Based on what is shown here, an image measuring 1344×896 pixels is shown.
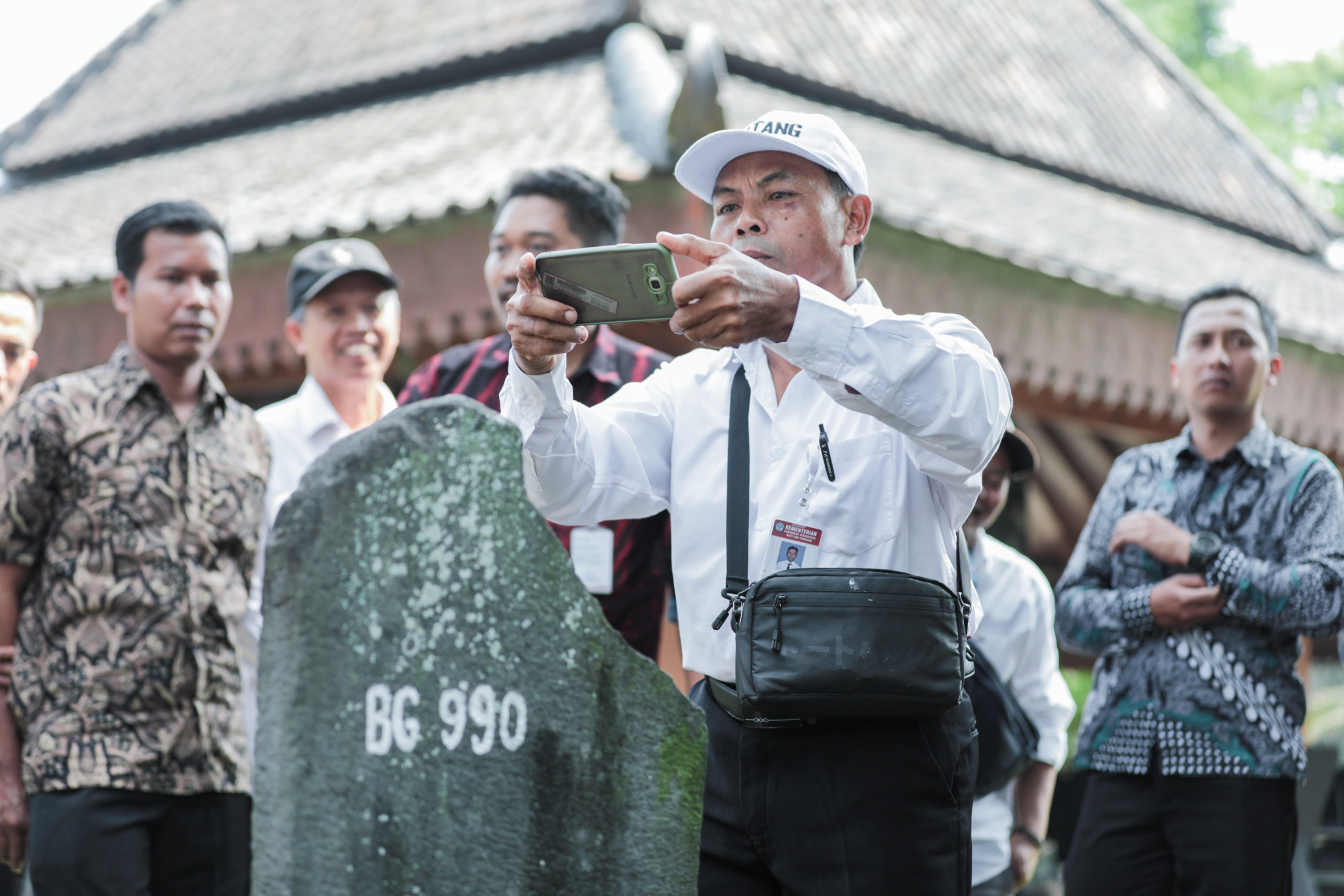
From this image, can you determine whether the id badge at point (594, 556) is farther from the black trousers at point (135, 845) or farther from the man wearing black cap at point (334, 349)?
the man wearing black cap at point (334, 349)

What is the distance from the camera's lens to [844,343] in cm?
224

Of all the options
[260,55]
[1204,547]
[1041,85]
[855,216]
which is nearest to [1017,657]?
[1204,547]

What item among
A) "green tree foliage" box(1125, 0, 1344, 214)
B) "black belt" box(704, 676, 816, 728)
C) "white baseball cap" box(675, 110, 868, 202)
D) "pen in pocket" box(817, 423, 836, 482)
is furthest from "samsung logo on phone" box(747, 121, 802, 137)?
"green tree foliage" box(1125, 0, 1344, 214)

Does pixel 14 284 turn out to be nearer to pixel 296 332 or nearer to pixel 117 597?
pixel 296 332

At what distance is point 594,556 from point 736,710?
1.01m

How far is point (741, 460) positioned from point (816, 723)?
19.4 inches

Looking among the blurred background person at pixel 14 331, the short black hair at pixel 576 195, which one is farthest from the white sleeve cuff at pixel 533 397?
the blurred background person at pixel 14 331

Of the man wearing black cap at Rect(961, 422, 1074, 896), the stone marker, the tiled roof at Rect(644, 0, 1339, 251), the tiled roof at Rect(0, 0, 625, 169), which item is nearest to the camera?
the stone marker

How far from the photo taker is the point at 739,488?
2.55 m

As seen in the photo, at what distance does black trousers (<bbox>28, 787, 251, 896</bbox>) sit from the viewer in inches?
122

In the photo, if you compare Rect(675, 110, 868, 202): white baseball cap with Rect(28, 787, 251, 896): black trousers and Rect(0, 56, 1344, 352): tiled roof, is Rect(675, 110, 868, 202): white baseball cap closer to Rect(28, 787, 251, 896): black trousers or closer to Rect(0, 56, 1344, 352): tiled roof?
Rect(28, 787, 251, 896): black trousers

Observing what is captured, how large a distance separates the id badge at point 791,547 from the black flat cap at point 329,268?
7.04ft

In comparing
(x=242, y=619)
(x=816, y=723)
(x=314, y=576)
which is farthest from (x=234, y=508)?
(x=816, y=723)

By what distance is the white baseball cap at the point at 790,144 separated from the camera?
102 inches
